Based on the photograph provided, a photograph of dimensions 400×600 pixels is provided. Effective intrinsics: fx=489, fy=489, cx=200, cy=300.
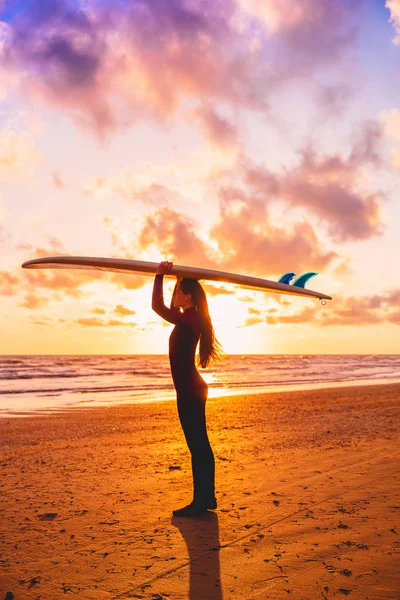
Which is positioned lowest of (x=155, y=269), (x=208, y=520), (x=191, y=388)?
(x=208, y=520)

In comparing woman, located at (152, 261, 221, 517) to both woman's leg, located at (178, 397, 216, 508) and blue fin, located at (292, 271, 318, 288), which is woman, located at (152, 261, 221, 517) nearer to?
woman's leg, located at (178, 397, 216, 508)

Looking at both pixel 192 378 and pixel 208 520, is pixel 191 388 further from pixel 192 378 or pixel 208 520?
pixel 208 520

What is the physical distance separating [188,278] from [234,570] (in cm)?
243

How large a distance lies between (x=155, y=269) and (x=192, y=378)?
120 centimetres

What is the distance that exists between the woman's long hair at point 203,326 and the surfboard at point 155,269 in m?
0.14

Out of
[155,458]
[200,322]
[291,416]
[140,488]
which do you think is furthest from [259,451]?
[291,416]

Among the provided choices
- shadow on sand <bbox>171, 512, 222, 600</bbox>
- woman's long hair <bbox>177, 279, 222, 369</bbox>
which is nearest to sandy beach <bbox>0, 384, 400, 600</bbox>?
shadow on sand <bbox>171, 512, 222, 600</bbox>

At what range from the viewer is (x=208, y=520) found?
431 cm

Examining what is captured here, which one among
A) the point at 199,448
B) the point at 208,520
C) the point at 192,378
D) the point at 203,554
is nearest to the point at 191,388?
the point at 192,378

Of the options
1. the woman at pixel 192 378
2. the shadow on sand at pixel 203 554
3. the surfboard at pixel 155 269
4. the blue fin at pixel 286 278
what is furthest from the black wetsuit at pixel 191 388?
the blue fin at pixel 286 278

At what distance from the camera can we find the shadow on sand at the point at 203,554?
3055 millimetres

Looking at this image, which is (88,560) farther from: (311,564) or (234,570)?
(311,564)

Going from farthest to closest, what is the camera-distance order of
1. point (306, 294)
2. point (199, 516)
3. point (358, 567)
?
1. point (306, 294)
2. point (199, 516)
3. point (358, 567)

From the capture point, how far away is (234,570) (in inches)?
130
